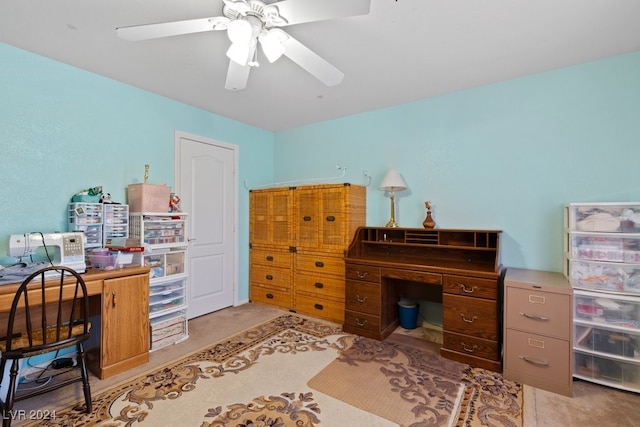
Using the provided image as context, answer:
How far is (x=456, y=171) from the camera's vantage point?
3059 millimetres

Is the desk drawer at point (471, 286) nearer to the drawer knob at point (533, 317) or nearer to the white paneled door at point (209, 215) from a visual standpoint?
the drawer knob at point (533, 317)

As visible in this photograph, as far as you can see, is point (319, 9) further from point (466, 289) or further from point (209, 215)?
point (209, 215)

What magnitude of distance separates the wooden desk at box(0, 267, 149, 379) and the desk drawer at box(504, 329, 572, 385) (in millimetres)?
2907

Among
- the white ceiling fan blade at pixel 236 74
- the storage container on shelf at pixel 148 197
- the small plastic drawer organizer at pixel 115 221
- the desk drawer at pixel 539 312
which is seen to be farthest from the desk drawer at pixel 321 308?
the white ceiling fan blade at pixel 236 74

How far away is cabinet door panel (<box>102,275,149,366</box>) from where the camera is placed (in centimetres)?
224

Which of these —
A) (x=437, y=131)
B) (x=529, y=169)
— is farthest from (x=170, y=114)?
(x=529, y=169)

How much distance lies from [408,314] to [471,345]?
0.78 meters

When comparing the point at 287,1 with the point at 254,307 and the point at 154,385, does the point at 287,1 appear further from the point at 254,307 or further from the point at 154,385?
the point at 254,307

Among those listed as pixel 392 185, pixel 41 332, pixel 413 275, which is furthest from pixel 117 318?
pixel 392 185

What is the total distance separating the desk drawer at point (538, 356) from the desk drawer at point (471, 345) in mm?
109

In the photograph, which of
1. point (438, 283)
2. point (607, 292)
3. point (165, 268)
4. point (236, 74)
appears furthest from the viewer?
point (165, 268)

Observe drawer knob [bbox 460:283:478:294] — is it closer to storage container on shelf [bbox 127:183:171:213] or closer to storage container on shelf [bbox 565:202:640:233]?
storage container on shelf [bbox 565:202:640:233]

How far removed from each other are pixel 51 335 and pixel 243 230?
2.36 meters

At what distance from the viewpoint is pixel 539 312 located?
216 centimetres
